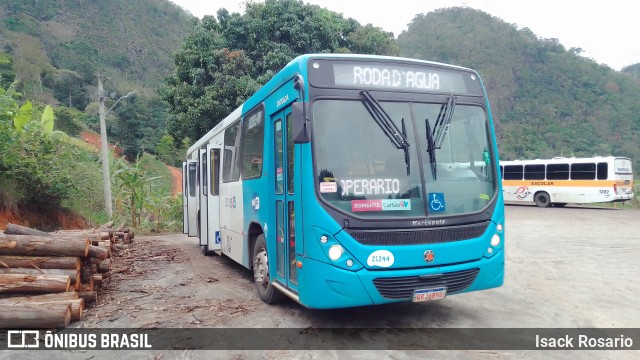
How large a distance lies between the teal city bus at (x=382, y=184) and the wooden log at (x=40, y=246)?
266 centimetres

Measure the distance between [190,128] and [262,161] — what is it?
44.9 feet

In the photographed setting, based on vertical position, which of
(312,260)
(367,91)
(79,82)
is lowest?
(312,260)

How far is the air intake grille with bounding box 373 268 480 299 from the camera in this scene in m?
4.97

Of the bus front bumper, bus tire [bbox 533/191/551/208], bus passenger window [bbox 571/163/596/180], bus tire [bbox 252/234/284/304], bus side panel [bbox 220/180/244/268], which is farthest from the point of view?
bus tire [bbox 533/191/551/208]

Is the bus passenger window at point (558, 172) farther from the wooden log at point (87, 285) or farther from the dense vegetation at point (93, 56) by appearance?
the dense vegetation at point (93, 56)

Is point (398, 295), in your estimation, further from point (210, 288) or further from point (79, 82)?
point (79, 82)

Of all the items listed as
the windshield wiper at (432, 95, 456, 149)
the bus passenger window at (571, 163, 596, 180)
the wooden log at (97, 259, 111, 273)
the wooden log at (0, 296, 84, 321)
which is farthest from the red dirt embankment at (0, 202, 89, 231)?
the bus passenger window at (571, 163, 596, 180)

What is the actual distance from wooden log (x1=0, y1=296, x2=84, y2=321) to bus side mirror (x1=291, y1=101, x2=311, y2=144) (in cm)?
348

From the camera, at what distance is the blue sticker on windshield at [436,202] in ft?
17.1

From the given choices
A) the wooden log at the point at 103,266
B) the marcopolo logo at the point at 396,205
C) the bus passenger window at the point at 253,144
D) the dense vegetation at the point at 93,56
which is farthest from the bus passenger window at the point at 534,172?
the dense vegetation at the point at 93,56

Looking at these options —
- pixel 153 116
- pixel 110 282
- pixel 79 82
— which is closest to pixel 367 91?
pixel 110 282

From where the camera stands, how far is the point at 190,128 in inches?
766

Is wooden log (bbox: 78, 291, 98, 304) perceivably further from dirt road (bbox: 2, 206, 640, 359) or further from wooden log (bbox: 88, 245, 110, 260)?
wooden log (bbox: 88, 245, 110, 260)

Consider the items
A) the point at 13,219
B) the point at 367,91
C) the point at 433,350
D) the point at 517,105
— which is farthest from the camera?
the point at 517,105
